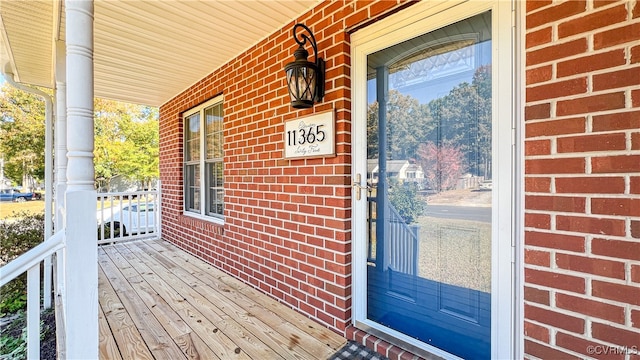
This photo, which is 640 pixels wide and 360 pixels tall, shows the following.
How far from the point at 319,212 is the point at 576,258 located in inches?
56.9

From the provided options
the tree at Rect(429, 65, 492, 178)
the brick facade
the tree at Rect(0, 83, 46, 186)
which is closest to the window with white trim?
A: the brick facade

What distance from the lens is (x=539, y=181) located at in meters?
1.24

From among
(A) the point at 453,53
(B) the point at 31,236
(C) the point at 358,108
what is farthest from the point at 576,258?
(B) the point at 31,236

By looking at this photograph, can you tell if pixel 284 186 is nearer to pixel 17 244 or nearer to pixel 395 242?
pixel 395 242

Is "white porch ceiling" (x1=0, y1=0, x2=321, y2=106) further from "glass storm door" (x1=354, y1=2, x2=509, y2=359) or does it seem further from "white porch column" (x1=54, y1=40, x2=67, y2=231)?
"glass storm door" (x1=354, y1=2, x2=509, y2=359)

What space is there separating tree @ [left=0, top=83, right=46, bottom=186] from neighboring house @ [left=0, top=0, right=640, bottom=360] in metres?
6.91

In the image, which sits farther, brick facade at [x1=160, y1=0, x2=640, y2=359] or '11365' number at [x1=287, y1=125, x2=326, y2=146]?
'11365' number at [x1=287, y1=125, x2=326, y2=146]

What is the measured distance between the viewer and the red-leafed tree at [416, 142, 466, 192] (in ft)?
5.19

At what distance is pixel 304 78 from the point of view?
1990mm

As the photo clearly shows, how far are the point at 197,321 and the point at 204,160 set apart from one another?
2.38 m

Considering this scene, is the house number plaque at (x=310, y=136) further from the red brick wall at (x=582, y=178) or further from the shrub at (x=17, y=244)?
the shrub at (x=17, y=244)

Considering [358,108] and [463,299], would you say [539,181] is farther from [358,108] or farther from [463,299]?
[358,108]

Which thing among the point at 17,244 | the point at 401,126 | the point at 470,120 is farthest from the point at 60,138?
the point at 470,120

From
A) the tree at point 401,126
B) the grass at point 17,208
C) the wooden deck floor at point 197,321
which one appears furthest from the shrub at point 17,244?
the tree at point 401,126
